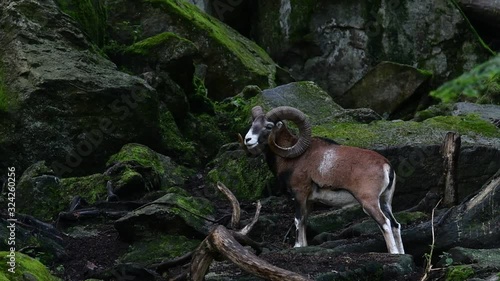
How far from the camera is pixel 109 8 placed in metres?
20.9

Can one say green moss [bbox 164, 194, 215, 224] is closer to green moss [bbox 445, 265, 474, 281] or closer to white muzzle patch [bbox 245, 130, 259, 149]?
white muzzle patch [bbox 245, 130, 259, 149]

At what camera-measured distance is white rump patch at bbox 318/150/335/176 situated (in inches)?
438

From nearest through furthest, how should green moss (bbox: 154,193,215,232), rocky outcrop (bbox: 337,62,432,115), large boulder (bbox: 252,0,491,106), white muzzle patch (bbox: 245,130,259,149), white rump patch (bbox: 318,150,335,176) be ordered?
white rump patch (bbox: 318,150,335,176), green moss (bbox: 154,193,215,232), white muzzle patch (bbox: 245,130,259,149), rocky outcrop (bbox: 337,62,432,115), large boulder (bbox: 252,0,491,106)

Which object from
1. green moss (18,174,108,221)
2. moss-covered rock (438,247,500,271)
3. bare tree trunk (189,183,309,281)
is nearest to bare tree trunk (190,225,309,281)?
bare tree trunk (189,183,309,281)

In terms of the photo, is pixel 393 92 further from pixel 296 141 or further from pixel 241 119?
pixel 296 141

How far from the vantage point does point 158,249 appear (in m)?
11.0

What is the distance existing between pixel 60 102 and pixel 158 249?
16.1ft

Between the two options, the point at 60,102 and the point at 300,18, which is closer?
the point at 60,102

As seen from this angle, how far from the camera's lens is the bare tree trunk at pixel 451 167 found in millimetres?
11852

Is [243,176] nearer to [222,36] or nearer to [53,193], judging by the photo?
[53,193]

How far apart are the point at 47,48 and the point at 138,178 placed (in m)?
3.78

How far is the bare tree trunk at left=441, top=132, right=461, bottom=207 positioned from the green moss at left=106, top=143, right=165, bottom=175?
16.3 ft

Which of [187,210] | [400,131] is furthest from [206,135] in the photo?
[187,210]

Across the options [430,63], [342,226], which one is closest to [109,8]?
[430,63]
